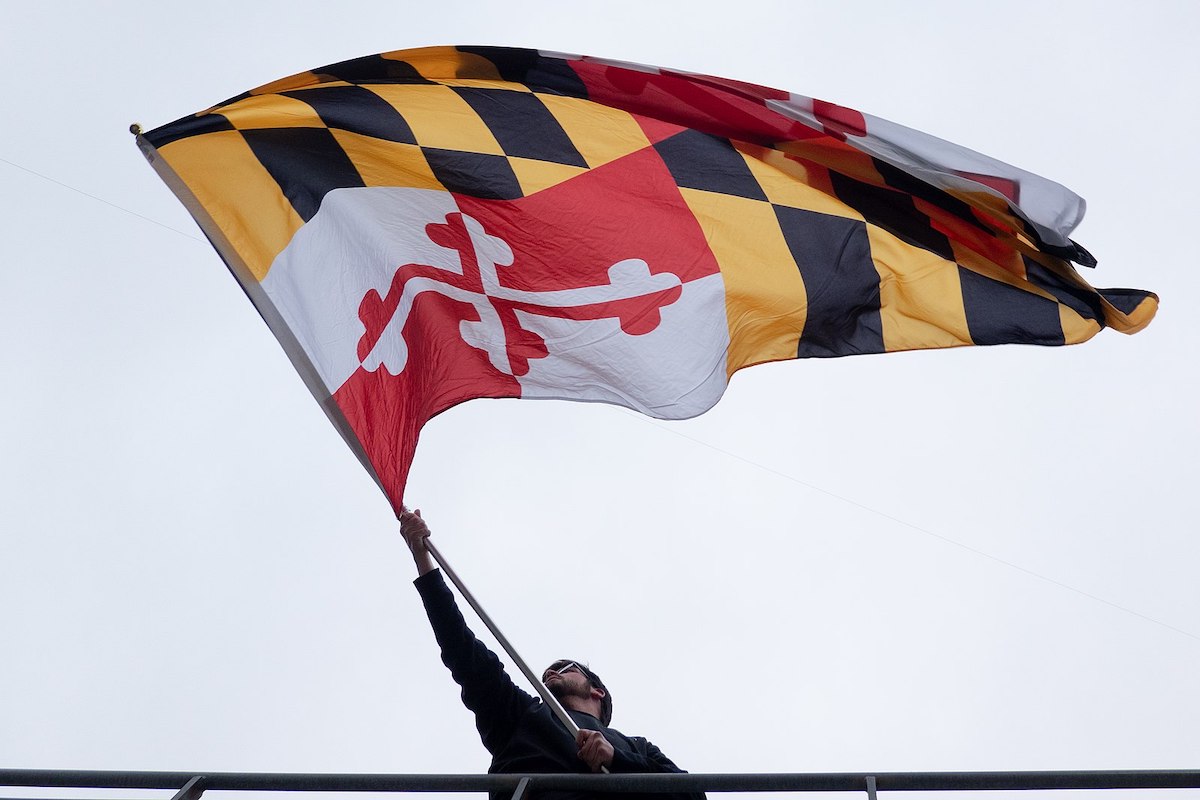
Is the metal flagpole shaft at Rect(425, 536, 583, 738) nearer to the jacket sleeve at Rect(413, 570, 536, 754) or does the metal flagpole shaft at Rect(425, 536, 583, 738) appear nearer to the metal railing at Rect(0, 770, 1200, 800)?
the jacket sleeve at Rect(413, 570, 536, 754)

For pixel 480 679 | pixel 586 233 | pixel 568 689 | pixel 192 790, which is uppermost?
pixel 586 233

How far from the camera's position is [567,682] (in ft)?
21.4

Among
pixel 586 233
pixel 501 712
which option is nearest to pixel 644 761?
pixel 501 712

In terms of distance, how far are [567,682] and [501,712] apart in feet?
2.01

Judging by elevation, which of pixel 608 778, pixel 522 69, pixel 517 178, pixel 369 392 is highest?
pixel 522 69

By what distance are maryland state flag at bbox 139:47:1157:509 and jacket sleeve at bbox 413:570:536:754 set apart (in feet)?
1.82

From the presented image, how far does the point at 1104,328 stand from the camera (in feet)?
22.1

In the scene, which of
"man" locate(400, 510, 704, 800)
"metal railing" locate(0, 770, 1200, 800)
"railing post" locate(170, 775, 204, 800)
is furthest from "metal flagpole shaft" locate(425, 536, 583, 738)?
"railing post" locate(170, 775, 204, 800)

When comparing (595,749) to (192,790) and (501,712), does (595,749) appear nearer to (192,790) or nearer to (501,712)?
(501,712)

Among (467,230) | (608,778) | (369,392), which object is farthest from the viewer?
(467,230)

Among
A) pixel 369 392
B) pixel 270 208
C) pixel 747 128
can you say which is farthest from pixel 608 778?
pixel 747 128

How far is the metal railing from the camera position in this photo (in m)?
4.74

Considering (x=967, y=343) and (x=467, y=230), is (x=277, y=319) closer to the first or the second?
(x=467, y=230)

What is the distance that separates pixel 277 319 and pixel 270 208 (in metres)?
0.49
